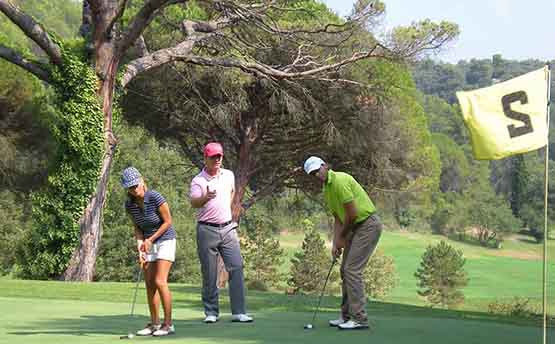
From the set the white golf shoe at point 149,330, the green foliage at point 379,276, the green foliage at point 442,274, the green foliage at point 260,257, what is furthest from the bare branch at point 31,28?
the green foliage at point 379,276

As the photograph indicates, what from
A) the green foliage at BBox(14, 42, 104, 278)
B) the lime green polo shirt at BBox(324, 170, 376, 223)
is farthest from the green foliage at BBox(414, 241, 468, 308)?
the lime green polo shirt at BBox(324, 170, 376, 223)

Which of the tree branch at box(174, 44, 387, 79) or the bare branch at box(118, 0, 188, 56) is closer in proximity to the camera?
the bare branch at box(118, 0, 188, 56)

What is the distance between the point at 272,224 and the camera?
67.1 metres

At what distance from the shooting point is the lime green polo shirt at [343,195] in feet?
36.6

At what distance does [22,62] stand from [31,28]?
1.10 m

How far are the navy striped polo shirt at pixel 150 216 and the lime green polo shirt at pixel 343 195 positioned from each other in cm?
188

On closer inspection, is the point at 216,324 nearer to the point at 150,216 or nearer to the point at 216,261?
the point at 216,261

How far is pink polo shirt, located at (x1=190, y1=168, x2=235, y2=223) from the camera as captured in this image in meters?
11.5

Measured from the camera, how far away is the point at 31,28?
25.6m

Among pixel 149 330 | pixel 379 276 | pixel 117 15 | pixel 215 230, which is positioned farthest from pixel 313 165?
pixel 379 276

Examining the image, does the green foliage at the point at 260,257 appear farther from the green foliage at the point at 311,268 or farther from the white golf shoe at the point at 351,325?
the white golf shoe at the point at 351,325

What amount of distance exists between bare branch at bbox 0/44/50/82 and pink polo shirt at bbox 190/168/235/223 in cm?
1581

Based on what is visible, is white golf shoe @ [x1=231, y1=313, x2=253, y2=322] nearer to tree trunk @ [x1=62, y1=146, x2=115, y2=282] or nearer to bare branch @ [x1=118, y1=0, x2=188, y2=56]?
tree trunk @ [x1=62, y1=146, x2=115, y2=282]

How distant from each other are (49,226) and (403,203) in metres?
18.4
